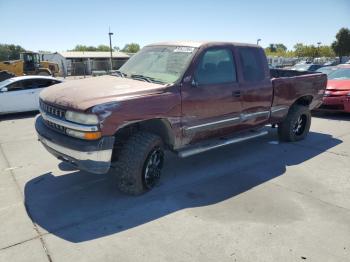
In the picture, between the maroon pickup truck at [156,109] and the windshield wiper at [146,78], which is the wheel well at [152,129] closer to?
the maroon pickup truck at [156,109]

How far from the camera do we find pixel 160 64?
190 inches

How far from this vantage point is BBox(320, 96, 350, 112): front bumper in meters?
9.34

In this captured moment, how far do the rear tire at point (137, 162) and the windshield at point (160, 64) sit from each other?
2.88 ft

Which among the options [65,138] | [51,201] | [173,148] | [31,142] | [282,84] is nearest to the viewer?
[65,138]

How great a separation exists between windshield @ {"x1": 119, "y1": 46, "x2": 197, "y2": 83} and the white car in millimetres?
6517

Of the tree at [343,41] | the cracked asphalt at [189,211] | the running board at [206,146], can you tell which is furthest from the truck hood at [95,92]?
the tree at [343,41]

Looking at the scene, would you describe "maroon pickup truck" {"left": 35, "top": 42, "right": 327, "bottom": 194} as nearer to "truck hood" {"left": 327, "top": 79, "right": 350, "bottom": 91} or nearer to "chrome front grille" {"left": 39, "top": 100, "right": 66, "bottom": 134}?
"chrome front grille" {"left": 39, "top": 100, "right": 66, "bottom": 134}

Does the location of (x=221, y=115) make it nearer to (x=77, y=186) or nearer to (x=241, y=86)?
(x=241, y=86)

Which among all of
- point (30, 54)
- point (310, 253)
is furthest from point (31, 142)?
point (30, 54)

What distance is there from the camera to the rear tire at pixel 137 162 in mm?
4027

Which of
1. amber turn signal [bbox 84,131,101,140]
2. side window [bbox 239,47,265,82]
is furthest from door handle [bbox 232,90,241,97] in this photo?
amber turn signal [bbox 84,131,101,140]

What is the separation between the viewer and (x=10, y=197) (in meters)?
4.22

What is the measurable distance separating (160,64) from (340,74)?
8760 millimetres

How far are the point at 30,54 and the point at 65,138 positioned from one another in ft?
72.6
